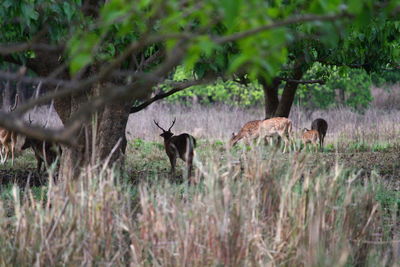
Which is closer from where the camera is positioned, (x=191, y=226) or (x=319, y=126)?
(x=191, y=226)

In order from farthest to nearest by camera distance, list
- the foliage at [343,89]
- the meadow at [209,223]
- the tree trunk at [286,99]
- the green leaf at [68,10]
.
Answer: the foliage at [343,89] → the tree trunk at [286,99] → the green leaf at [68,10] → the meadow at [209,223]

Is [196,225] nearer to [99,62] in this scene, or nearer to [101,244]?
[101,244]

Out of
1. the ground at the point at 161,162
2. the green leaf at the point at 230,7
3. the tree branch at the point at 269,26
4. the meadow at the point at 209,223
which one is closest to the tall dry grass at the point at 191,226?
the meadow at the point at 209,223

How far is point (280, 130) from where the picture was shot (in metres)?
13.5

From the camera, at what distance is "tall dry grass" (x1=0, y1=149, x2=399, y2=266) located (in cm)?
418

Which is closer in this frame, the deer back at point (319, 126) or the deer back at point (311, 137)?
the deer back at point (311, 137)

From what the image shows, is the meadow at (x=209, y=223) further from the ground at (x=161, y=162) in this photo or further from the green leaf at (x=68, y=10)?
the ground at (x=161, y=162)

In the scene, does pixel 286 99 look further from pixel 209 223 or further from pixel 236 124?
pixel 209 223

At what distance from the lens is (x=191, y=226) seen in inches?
165

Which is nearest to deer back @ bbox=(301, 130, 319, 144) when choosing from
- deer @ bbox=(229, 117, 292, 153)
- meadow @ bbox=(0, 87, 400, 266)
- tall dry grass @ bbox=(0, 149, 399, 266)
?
deer @ bbox=(229, 117, 292, 153)

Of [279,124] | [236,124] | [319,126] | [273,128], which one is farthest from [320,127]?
[236,124]

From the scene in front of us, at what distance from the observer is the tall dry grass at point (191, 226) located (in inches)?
165

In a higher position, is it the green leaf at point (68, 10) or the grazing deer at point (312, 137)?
the green leaf at point (68, 10)

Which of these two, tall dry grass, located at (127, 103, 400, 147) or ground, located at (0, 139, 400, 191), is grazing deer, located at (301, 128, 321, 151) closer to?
ground, located at (0, 139, 400, 191)
